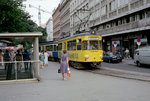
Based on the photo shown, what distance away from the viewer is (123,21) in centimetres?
3509

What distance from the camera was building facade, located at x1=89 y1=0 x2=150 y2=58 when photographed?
29062 mm

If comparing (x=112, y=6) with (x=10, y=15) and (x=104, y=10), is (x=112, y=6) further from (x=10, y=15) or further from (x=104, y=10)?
(x=10, y=15)

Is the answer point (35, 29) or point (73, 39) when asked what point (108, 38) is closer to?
point (35, 29)

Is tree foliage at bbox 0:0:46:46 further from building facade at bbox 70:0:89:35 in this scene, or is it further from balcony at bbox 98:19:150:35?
building facade at bbox 70:0:89:35

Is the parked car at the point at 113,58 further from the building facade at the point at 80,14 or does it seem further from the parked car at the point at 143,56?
the building facade at the point at 80,14

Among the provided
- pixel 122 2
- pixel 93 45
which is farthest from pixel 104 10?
pixel 93 45

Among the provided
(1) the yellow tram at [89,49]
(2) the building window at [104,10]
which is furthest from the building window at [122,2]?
(1) the yellow tram at [89,49]

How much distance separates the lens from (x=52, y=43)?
34.1m

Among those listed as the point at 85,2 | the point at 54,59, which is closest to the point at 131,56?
the point at 54,59

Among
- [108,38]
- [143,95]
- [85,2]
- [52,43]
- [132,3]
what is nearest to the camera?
[143,95]

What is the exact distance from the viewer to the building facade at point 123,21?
95.3 ft

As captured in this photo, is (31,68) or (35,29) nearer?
(31,68)

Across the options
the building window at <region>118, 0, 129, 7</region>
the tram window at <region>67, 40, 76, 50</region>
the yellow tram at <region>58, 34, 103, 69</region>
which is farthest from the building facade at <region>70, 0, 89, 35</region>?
the yellow tram at <region>58, 34, 103, 69</region>

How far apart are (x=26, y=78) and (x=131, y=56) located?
26469 millimetres
